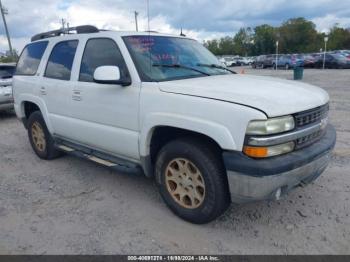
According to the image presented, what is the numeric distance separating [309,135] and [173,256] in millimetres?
1668

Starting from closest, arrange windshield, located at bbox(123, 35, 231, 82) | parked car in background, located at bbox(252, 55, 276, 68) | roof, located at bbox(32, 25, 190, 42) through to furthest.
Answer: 1. windshield, located at bbox(123, 35, 231, 82)
2. roof, located at bbox(32, 25, 190, 42)
3. parked car in background, located at bbox(252, 55, 276, 68)

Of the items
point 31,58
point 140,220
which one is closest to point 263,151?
point 140,220

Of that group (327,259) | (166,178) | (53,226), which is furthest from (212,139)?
(53,226)

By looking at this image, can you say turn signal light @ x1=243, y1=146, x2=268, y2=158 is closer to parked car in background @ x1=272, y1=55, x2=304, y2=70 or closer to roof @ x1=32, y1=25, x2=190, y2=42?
roof @ x1=32, y1=25, x2=190, y2=42

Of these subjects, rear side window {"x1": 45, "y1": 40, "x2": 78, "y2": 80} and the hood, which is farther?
rear side window {"x1": 45, "y1": 40, "x2": 78, "y2": 80}

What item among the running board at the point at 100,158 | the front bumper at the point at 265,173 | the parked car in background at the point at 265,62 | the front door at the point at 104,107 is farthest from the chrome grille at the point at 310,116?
the parked car in background at the point at 265,62

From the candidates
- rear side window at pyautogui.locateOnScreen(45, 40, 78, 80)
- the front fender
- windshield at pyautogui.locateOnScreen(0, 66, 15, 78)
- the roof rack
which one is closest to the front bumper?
the front fender

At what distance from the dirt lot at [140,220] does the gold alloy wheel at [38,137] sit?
2.38 feet

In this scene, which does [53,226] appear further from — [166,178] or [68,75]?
[68,75]

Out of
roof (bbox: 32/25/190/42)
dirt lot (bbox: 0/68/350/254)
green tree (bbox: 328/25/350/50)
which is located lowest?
dirt lot (bbox: 0/68/350/254)

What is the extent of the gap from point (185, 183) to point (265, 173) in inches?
35.7

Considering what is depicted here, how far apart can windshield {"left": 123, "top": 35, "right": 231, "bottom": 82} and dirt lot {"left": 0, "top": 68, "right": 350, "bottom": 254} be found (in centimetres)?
153

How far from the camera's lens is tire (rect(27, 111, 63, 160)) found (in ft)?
17.2

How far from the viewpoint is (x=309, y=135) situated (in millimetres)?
3023
